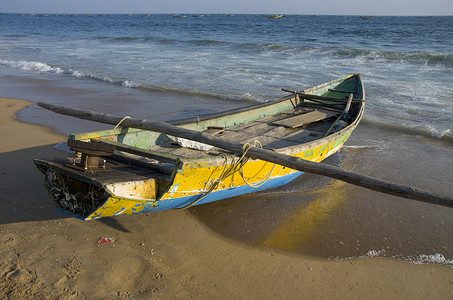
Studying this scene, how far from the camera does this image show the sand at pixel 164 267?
3.65m

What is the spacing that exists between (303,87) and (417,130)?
496 cm

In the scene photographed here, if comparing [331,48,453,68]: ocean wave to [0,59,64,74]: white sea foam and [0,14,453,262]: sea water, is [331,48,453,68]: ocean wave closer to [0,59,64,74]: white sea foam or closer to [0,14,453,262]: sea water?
[0,14,453,262]: sea water

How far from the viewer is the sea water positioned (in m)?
4.91

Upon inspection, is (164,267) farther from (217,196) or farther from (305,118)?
(305,118)

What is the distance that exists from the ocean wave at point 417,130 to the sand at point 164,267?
17.5 feet

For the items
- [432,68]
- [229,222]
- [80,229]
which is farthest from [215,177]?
[432,68]

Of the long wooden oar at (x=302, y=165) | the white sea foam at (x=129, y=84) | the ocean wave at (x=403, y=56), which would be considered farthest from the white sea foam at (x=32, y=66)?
the ocean wave at (x=403, y=56)

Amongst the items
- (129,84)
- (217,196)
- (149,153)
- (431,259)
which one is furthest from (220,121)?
(129,84)

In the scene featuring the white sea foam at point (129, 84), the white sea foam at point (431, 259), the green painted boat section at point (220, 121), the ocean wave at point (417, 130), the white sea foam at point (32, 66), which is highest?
the green painted boat section at point (220, 121)

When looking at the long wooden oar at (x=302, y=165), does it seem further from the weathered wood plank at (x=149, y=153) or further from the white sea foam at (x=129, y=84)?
the white sea foam at (x=129, y=84)

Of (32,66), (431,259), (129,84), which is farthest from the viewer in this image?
(32,66)

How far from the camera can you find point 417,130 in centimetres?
907

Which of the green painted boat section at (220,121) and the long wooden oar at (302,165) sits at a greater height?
the long wooden oar at (302,165)

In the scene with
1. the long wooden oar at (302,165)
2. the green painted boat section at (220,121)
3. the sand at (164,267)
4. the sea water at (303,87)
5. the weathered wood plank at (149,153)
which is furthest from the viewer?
the green painted boat section at (220,121)
